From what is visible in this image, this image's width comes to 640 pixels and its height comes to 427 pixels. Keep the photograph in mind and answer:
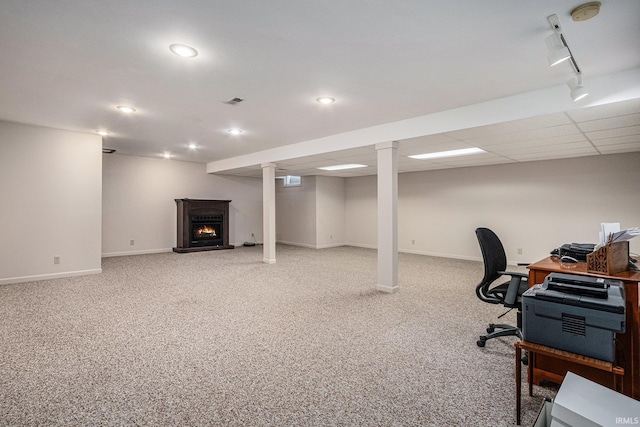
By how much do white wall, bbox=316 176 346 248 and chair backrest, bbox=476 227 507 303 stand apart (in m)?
6.23

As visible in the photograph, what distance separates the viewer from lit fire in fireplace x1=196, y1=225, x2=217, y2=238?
842 cm

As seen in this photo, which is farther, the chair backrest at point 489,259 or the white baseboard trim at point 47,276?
the white baseboard trim at point 47,276

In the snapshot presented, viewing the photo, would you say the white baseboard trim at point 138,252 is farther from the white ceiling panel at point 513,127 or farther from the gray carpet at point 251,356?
the white ceiling panel at point 513,127

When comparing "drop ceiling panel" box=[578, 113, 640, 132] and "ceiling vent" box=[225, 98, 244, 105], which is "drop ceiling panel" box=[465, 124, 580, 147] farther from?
"ceiling vent" box=[225, 98, 244, 105]

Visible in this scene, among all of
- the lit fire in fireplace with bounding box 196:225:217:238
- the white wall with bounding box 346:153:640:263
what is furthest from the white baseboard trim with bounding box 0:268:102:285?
the white wall with bounding box 346:153:640:263

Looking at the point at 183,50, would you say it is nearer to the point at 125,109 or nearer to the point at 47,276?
the point at 125,109

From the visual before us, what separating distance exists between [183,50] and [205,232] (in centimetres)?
667

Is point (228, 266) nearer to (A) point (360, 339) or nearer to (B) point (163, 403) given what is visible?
(A) point (360, 339)

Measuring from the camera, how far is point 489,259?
9.40 feet

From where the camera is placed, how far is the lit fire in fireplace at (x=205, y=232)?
8.42 meters

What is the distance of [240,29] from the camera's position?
218 centimetres

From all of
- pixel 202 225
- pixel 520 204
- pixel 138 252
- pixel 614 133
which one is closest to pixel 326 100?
pixel 614 133

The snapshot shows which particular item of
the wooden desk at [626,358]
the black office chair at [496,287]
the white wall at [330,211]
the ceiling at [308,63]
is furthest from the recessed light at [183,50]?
the white wall at [330,211]

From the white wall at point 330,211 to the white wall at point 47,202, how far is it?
5.28m
